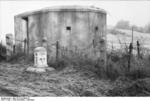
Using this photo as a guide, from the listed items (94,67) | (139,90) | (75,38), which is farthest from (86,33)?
(139,90)

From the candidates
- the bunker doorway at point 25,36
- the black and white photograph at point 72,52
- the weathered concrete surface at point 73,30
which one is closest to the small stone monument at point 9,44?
the black and white photograph at point 72,52

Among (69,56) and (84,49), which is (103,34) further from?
(69,56)

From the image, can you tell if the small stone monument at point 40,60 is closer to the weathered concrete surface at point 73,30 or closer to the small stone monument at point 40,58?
the small stone monument at point 40,58

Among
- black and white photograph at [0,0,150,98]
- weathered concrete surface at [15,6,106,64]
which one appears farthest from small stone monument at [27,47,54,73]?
weathered concrete surface at [15,6,106,64]

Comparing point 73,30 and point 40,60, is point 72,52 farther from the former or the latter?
point 40,60

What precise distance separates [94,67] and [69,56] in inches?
64.1

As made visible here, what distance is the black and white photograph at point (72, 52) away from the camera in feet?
15.8

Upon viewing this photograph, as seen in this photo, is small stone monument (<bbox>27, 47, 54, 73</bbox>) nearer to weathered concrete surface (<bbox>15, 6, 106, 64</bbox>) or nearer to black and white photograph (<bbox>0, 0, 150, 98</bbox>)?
black and white photograph (<bbox>0, 0, 150, 98</bbox>)

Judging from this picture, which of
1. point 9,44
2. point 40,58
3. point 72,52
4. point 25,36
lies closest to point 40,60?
point 40,58

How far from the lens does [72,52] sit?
795 cm

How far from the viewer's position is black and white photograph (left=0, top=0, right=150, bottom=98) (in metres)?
4.82

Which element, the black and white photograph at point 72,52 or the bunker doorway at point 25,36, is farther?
the bunker doorway at point 25,36

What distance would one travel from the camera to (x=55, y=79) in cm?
572

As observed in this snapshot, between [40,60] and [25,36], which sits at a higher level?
[25,36]
